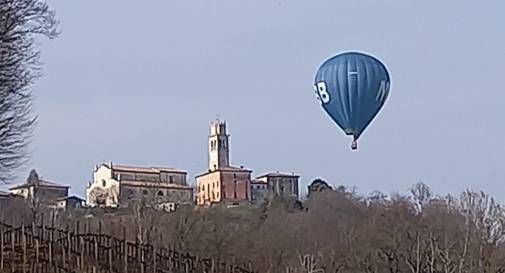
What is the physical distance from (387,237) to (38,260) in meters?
32.1

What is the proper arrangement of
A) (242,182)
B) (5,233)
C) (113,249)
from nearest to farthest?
(5,233)
(113,249)
(242,182)

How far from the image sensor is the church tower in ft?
380

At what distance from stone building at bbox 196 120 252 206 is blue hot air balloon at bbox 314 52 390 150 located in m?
60.9

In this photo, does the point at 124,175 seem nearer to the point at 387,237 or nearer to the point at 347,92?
the point at 387,237

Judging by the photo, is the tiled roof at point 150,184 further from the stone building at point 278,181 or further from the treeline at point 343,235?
the treeline at point 343,235

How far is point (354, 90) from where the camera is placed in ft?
112

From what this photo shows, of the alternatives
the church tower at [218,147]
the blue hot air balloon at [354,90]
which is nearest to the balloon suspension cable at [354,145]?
the blue hot air balloon at [354,90]

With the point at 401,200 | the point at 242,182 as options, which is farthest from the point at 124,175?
the point at 401,200

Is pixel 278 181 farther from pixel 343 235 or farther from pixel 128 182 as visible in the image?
pixel 343 235

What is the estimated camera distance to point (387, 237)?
186 ft

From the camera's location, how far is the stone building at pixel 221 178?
102 m

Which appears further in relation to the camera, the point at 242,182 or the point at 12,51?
the point at 242,182

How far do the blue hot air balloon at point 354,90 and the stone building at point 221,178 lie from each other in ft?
200

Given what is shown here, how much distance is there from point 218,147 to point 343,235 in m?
58.4
